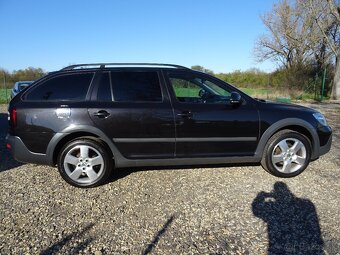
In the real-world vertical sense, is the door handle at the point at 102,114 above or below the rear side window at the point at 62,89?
below

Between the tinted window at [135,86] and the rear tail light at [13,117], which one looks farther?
the tinted window at [135,86]

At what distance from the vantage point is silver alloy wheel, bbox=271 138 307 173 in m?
4.71

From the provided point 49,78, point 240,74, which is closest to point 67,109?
point 49,78

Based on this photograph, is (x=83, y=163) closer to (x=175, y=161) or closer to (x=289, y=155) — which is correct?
(x=175, y=161)

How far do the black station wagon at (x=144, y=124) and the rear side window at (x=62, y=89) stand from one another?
14mm

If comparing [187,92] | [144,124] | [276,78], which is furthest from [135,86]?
[276,78]

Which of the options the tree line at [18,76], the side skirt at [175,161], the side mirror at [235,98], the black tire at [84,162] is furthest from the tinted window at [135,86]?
the tree line at [18,76]

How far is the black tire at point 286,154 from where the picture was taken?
4.70 metres

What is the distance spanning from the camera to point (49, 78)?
433cm

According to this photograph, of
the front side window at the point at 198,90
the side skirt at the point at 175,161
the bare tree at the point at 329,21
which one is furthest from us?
the bare tree at the point at 329,21

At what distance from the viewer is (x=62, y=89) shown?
4320 mm

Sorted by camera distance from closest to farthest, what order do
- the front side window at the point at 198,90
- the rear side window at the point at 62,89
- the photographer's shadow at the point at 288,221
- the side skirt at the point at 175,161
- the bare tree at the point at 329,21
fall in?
the photographer's shadow at the point at 288,221 → the rear side window at the point at 62,89 → the side skirt at the point at 175,161 → the front side window at the point at 198,90 → the bare tree at the point at 329,21

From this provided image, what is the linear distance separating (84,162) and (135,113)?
39.3 inches

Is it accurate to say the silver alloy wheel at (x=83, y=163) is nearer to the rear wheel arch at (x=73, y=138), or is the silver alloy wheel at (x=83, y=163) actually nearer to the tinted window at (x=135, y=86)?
the rear wheel arch at (x=73, y=138)
